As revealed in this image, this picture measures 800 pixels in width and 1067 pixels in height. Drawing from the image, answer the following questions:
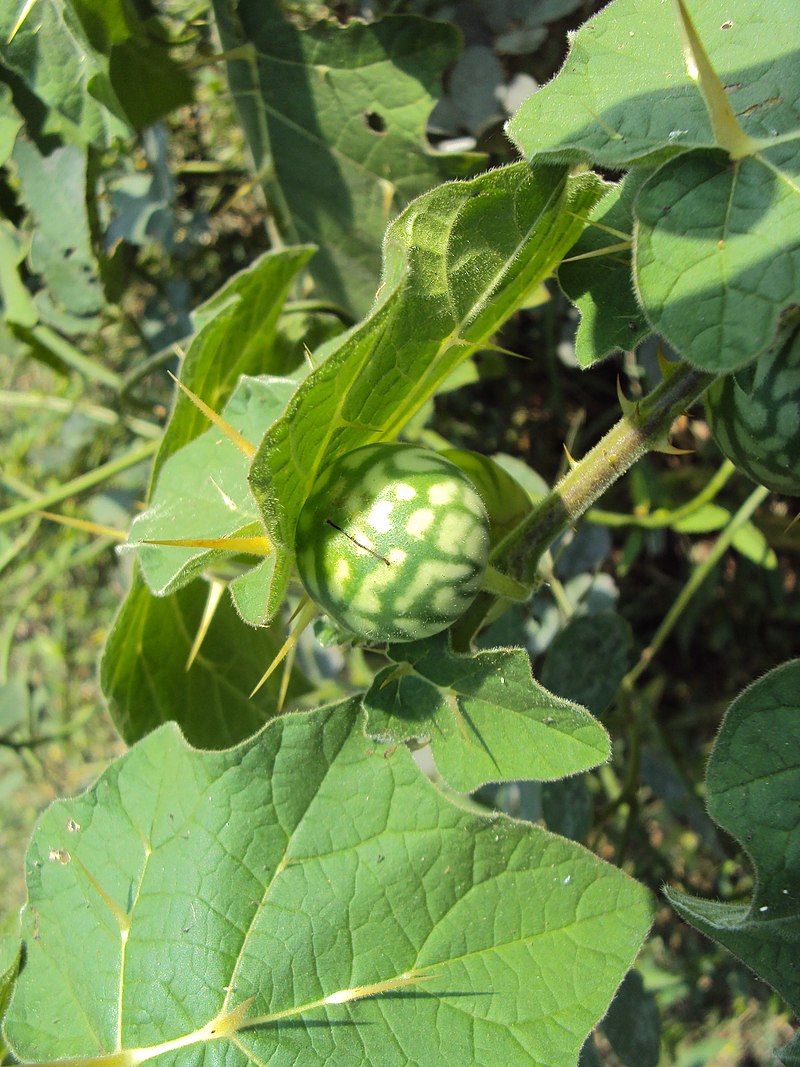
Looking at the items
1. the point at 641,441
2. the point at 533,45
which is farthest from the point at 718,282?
the point at 533,45

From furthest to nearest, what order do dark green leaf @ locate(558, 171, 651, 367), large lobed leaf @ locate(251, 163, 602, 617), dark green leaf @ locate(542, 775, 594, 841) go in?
dark green leaf @ locate(542, 775, 594, 841) → dark green leaf @ locate(558, 171, 651, 367) → large lobed leaf @ locate(251, 163, 602, 617)

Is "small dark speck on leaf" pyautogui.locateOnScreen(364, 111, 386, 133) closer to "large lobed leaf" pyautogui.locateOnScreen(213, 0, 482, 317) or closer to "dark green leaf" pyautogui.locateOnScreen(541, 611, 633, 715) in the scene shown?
"large lobed leaf" pyautogui.locateOnScreen(213, 0, 482, 317)

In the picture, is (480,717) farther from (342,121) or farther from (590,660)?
(342,121)

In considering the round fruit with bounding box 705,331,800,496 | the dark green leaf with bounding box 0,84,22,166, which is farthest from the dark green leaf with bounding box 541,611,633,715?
the dark green leaf with bounding box 0,84,22,166

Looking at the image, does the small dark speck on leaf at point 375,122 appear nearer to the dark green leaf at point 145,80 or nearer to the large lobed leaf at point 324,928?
the dark green leaf at point 145,80

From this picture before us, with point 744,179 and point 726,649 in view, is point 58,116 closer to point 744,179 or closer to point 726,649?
point 744,179

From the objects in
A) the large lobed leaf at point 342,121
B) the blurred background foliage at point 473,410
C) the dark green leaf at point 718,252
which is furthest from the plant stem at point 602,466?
the large lobed leaf at point 342,121
